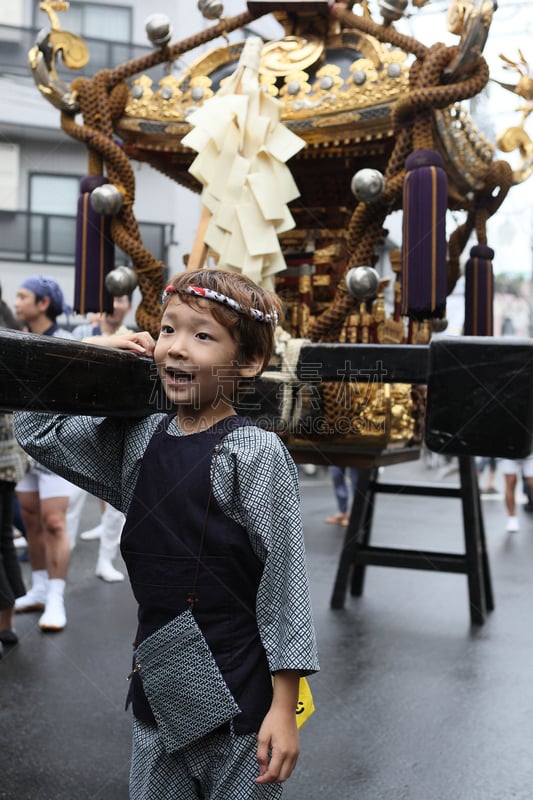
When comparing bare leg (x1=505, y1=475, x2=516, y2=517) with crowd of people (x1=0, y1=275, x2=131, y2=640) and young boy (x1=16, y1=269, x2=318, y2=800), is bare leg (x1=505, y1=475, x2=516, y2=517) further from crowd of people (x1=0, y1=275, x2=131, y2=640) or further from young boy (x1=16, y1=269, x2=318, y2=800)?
young boy (x1=16, y1=269, x2=318, y2=800)

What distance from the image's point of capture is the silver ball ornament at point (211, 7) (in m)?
3.76

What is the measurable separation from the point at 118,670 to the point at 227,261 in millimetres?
1707

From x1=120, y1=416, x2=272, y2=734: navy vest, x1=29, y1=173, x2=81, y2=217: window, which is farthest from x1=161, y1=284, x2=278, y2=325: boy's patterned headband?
x1=29, y1=173, x2=81, y2=217: window

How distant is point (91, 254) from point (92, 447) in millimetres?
2540

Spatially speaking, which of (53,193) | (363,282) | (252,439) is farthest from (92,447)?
(53,193)

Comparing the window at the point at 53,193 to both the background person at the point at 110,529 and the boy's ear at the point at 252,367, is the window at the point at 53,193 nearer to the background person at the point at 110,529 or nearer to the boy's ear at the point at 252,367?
the background person at the point at 110,529

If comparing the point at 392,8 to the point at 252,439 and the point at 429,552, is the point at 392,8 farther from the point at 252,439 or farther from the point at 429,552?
the point at 252,439

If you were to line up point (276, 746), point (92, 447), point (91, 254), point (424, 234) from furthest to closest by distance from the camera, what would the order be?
point (91, 254)
point (424, 234)
point (92, 447)
point (276, 746)

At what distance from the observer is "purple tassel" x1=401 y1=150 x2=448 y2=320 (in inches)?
125

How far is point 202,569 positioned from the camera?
51.6 inches

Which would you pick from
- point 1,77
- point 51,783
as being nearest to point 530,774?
point 51,783

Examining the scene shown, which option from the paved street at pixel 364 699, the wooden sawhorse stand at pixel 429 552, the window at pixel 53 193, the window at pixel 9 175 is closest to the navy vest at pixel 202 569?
the paved street at pixel 364 699

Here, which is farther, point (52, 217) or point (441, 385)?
point (52, 217)

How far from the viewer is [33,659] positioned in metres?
3.30
